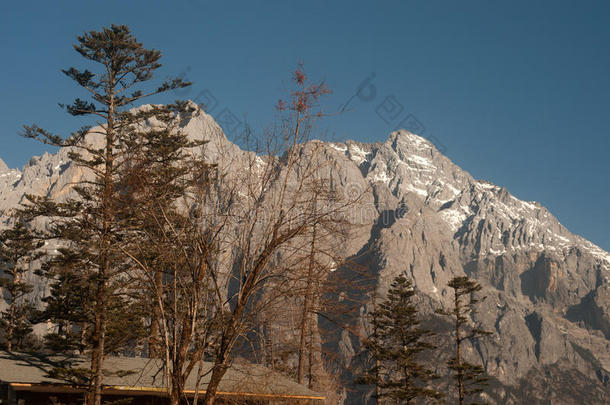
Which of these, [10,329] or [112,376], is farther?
[10,329]

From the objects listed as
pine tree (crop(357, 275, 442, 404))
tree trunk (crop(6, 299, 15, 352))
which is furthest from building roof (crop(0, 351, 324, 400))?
tree trunk (crop(6, 299, 15, 352))

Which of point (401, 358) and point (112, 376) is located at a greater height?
point (112, 376)

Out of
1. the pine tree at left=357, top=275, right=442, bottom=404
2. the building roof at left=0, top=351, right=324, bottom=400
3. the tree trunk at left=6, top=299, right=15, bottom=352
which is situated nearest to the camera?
the building roof at left=0, top=351, right=324, bottom=400

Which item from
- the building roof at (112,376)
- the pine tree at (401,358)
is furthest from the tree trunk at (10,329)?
the pine tree at (401,358)

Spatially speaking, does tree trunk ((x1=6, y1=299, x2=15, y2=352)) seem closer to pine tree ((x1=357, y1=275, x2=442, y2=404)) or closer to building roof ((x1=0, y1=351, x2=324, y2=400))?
building roof ((x1=0, y1=351, x2=324, y2=400))

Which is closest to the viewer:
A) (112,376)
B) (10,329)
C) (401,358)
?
(112,376)

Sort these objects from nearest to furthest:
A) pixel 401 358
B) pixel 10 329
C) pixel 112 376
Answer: pixel 112 376, pixel 401 358, pixel 10 329

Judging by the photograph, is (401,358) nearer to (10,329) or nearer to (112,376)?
(112,376)

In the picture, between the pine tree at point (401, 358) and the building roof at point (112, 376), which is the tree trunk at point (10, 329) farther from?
the pine tree at point (401, 358)

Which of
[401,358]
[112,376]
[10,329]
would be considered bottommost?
[401,358]

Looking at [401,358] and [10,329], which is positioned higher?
[10,329]

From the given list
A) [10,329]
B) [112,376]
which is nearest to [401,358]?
[112,376]

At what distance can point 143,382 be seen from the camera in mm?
21547

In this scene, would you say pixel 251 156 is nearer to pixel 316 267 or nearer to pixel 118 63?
pixel 316 267
